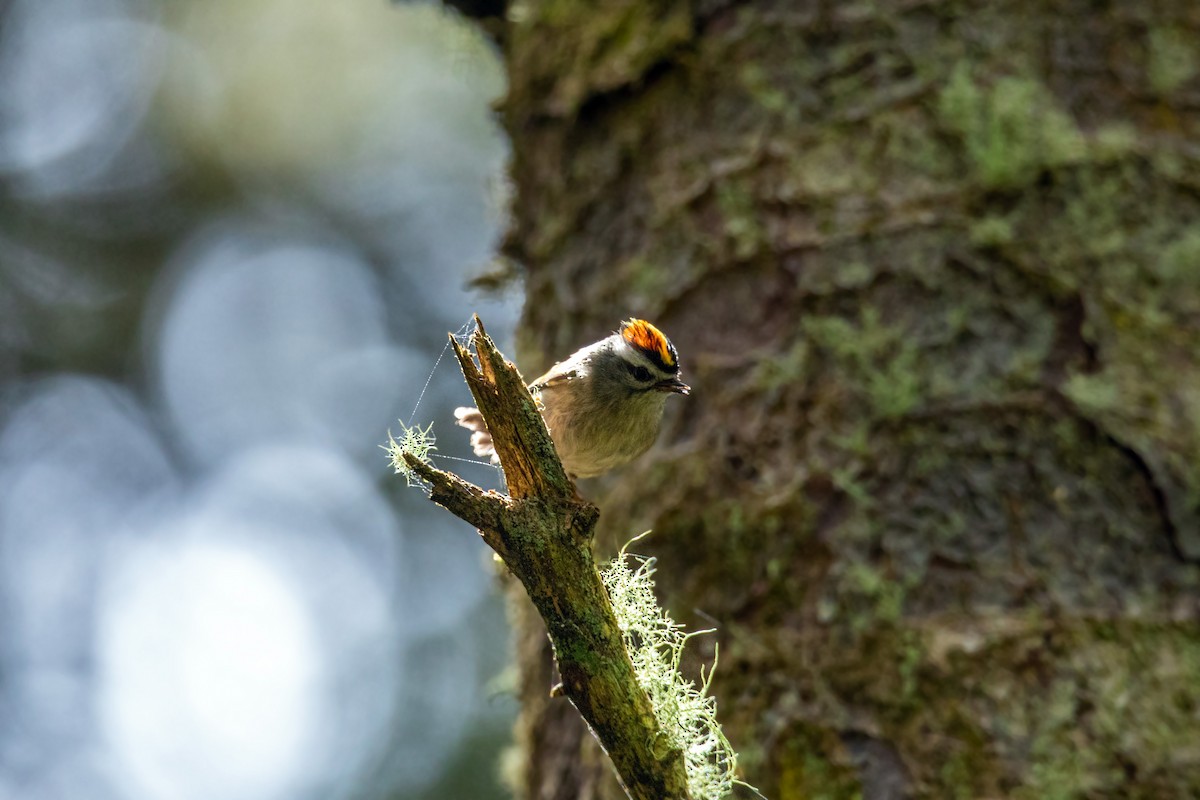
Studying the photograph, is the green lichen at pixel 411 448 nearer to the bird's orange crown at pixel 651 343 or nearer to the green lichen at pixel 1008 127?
the bird's orange crown at pixel 651 343

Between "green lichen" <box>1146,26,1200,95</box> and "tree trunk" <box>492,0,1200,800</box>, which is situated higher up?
"green lichen" <box>1146,26,1200,95</box>

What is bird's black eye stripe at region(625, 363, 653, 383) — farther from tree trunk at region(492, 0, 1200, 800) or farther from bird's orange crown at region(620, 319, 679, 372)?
tree trunk at region(492, 0, 1200, 800)

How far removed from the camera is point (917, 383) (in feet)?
9.84

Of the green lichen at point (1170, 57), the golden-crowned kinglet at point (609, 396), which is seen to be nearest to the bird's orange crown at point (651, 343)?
the golden-crowned kinglet at point (609, 396)

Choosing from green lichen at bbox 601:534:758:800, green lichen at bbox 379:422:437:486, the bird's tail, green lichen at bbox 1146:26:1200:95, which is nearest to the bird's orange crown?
the bird's tail

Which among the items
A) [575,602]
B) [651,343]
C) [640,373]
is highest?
[575,602]

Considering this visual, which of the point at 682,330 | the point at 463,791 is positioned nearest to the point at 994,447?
the point at 682,330

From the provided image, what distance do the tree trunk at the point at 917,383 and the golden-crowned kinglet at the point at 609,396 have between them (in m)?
0.18

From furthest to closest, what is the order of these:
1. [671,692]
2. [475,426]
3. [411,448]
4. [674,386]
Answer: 1. [475,426]
2. [674,386]
3. [671,692]
4. [411,448]

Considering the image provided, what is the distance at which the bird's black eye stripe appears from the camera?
151 inches

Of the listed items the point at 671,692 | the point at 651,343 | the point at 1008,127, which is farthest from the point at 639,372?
the point at 671,692

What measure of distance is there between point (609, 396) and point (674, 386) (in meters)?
0.48

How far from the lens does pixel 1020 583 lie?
277 centimetres

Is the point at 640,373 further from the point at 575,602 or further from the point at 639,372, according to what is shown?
the point at 575,602
